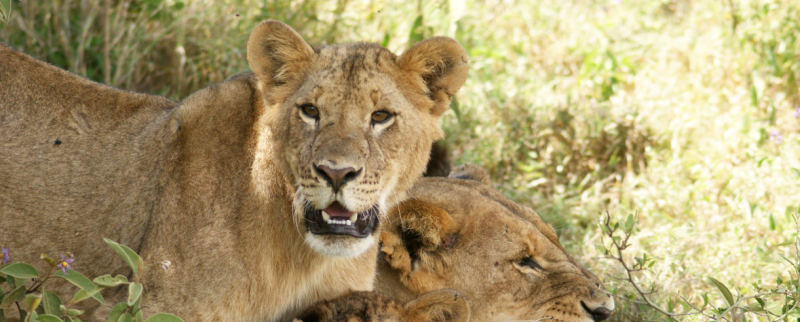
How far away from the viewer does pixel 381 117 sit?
350cm

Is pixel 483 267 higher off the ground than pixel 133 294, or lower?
lower

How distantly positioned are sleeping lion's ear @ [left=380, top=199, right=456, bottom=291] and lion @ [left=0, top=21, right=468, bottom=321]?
163 millimetres

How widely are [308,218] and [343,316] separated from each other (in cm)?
42

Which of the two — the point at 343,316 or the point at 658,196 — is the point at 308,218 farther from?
the point at 658,196

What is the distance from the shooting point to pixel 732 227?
216 inches

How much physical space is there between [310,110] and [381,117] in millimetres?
284

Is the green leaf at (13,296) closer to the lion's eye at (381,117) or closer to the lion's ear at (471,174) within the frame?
the lion's eye at (381,117)

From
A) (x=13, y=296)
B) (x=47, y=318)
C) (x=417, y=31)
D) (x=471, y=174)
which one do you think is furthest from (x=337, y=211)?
(x=417, y=31)

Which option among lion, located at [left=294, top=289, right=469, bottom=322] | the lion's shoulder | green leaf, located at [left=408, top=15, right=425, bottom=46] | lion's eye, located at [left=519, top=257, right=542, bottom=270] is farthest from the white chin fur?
green leaf, located at [left=408, top=15, right=425, bottom=46]

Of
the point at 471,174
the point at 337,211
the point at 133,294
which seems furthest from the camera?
the point at 471,174

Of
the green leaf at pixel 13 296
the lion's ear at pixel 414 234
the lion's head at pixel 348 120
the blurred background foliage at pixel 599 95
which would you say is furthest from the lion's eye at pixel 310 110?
the blurred background foliage at pixel 599 95

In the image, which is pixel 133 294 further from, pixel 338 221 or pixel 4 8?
pixel 4 8

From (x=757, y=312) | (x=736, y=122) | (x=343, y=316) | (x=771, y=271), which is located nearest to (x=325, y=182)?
(x=343, y=316)

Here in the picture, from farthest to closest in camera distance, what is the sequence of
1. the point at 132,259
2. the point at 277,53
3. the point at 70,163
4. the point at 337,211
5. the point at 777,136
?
the point at 777,136
the point at 70,163
the point at 277,53
the point at 337,211
the point at 132,259
